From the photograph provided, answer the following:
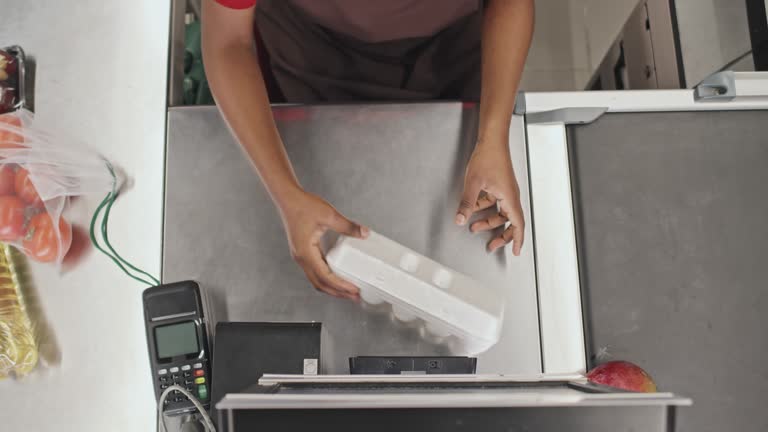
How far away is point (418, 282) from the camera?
0.66 m

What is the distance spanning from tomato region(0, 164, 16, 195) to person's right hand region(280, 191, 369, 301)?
529mm

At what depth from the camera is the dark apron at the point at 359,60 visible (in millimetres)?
1018

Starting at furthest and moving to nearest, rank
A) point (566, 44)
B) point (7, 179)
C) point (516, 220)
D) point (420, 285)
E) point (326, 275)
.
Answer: point (566, 44) → point (7, 179) → point (516, 220) → point (326, 275) → point (420, 285)

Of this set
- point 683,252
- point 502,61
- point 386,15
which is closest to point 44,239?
point 386,15

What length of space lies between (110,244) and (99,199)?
9cm

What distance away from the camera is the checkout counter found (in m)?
0.89

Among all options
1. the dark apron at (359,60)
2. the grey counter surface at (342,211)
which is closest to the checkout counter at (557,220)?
the grey counter surface at (342,211)

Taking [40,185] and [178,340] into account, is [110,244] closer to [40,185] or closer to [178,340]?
[40,185]

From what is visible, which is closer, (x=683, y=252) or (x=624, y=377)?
(x=624, y=377)

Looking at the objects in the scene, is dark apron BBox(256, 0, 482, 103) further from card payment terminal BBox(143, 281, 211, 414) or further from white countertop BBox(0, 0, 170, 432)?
card payment terminal BBox(143, 281, 211, 414)

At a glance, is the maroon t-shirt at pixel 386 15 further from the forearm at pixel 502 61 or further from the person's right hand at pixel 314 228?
the person's right hand at pixel 314 228

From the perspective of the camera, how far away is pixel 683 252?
938 millimetres

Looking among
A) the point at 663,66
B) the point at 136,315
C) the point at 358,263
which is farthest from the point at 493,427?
the point at 663,66

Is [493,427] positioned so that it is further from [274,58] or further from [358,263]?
[274,58]
